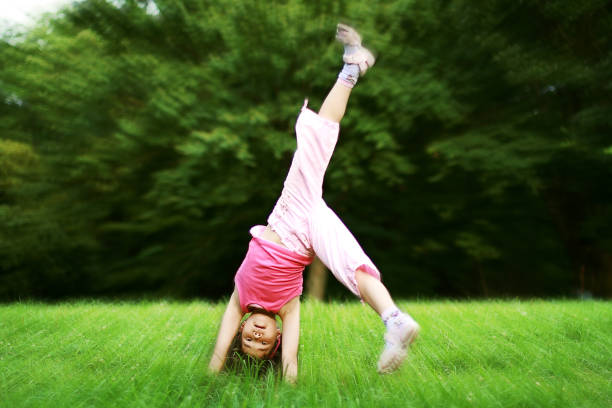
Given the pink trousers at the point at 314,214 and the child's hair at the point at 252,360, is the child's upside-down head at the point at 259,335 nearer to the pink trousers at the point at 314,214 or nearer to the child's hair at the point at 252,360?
the child's hair at the point at 252,360

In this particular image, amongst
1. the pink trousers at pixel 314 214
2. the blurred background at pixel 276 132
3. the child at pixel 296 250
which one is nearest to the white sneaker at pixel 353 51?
the child at pixel 296 250

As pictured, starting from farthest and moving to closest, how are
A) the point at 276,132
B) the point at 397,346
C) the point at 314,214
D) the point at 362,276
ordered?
the point at 276,132 < the point at 314,214 < the point at 362,276 < the point at 397,346

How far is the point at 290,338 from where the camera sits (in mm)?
3463

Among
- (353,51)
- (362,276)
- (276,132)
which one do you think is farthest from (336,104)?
(276,132)

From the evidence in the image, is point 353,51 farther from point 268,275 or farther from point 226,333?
point 226,333

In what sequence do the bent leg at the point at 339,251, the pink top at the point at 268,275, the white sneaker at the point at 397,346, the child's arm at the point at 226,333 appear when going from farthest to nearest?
1. the child's arm at the point at 226,333
2. the pink top at the point at 268,275
3. the bent leg at the point at 339,251
4. the white sneaker at the point at 397,346

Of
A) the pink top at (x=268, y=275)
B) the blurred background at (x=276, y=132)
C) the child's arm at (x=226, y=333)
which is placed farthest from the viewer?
the blurred background at (x=276, y=132)

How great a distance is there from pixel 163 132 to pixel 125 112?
3.76 feet

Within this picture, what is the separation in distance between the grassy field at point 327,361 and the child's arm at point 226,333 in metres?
0.12

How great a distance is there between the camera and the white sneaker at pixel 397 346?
9.68 feet

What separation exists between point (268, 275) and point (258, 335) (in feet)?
1.27

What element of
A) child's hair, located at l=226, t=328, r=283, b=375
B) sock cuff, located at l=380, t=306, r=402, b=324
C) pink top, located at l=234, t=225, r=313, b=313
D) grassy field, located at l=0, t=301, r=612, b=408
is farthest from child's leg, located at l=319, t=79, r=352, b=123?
grassy field, located at l=0, t=301, r=612, b=408

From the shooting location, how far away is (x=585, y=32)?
396 inches

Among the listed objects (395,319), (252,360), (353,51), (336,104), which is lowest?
(252,360)
